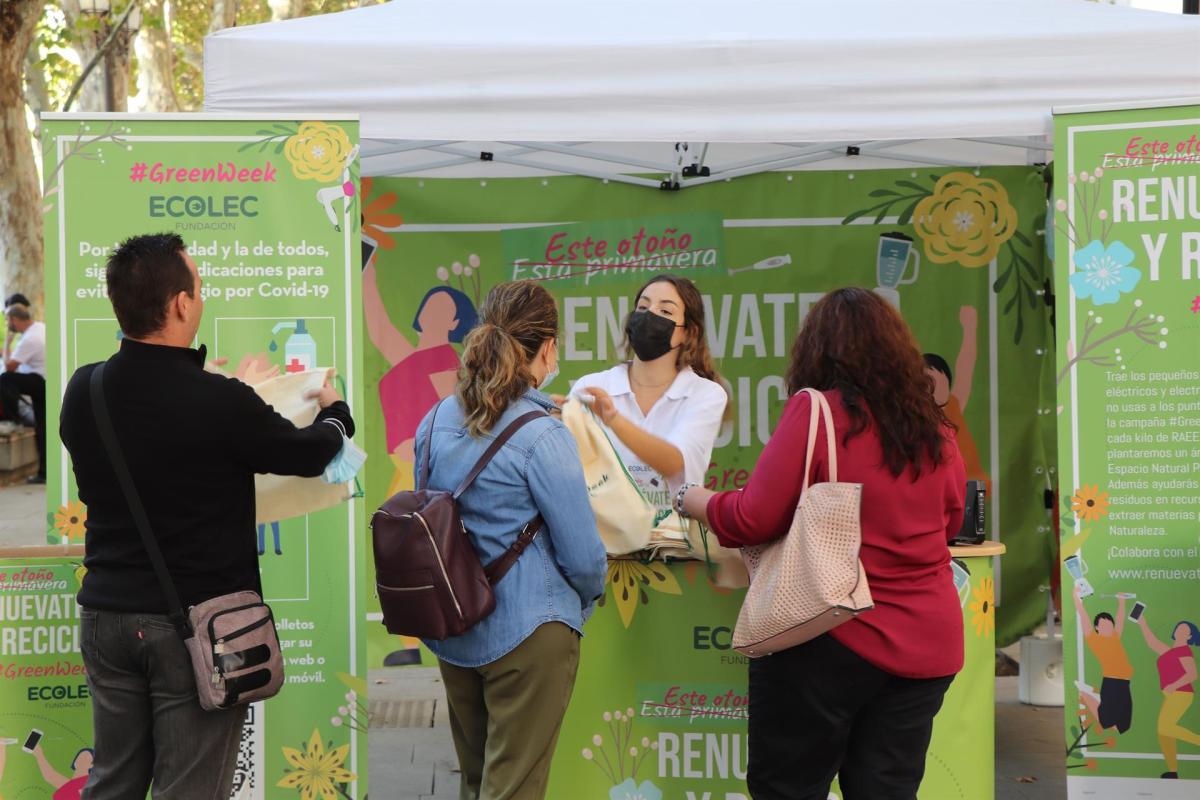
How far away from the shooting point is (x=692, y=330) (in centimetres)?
401

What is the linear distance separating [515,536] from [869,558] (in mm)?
795

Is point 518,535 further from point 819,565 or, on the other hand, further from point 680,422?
point 680,422

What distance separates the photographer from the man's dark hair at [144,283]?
2594mm

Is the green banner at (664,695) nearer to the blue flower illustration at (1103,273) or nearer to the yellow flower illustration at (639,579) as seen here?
the yellow flower illustration at (639,579)

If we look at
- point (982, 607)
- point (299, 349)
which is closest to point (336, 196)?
point (299, 349)

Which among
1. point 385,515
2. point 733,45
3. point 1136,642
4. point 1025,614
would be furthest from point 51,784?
point 1025,614

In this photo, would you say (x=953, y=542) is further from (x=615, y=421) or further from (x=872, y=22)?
(x=872, y=22)

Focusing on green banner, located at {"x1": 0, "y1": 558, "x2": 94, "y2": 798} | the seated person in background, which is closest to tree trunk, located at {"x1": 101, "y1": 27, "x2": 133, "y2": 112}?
the seated person in background

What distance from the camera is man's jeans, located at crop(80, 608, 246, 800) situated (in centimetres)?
257

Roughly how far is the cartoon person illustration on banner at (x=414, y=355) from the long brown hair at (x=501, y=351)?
2.74 m

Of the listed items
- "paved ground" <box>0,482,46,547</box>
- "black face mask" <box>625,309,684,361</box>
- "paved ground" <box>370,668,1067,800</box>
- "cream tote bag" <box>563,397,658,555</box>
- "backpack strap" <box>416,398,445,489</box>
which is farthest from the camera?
"paved ground" <box>0,482,46,547</box>

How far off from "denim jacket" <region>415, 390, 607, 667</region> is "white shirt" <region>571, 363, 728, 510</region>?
872 mm

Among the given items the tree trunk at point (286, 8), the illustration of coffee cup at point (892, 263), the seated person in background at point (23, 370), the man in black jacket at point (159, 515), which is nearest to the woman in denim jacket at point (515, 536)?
the man in black jacket at point (159, 515)

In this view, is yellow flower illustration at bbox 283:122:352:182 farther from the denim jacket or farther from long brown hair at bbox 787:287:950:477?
long brown hair at bbox 787:287:950:477
